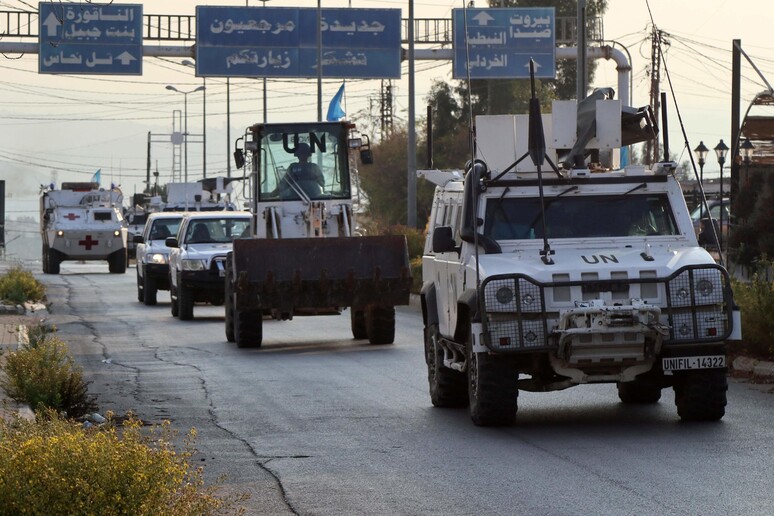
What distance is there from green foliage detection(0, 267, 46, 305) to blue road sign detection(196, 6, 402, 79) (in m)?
12.4

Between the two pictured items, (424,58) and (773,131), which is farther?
(424,58)

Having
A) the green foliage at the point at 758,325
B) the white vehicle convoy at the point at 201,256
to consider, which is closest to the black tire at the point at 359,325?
the white vehicle convoy at the point at 201,256

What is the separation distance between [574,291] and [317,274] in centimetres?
987

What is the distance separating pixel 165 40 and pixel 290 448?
124 ft

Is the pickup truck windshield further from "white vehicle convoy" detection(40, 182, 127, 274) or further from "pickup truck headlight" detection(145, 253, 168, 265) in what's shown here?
"white vehicle convoy" detection(40, 182, 127, 274)

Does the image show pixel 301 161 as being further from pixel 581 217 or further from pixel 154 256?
pixel 581 217

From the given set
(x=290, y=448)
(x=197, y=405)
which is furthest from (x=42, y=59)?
(x=290, y=448)

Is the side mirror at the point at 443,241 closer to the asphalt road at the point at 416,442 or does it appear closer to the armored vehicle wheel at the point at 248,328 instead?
the asphalt road at the point at 416,442

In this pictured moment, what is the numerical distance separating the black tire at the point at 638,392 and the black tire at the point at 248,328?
820 centimetres

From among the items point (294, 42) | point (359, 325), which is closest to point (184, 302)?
point (359, 325)

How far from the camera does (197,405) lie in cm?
1455

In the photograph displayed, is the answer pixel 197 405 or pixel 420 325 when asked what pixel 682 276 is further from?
pixel 420 325

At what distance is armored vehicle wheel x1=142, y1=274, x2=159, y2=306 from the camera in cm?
3325

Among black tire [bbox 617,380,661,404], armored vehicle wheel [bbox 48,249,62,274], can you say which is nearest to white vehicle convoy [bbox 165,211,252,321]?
black tire [bbox 617,380,661,404]
